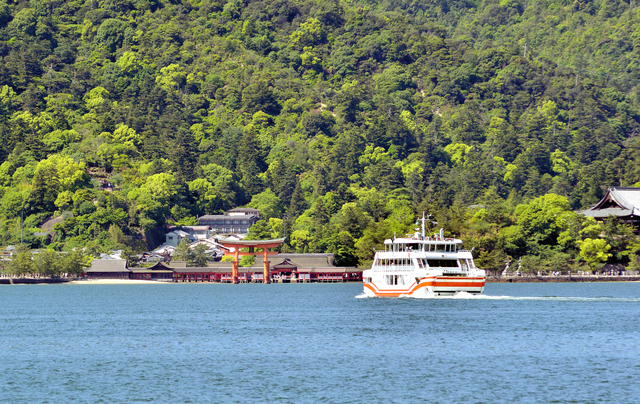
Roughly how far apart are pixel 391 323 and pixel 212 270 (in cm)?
8946

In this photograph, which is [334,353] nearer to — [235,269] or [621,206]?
[621,206]

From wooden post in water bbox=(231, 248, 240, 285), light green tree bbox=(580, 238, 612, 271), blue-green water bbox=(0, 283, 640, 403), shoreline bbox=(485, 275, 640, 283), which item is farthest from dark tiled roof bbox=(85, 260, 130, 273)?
light green tree bbox=(580, 238, 612, 271)

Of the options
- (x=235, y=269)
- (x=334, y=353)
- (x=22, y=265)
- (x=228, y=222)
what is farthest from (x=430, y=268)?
(x=228, y=222)

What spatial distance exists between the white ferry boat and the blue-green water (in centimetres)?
152

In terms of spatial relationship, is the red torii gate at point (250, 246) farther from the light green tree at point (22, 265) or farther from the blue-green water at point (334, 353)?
the blue-green water at point (334, 353)

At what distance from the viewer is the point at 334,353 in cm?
4534

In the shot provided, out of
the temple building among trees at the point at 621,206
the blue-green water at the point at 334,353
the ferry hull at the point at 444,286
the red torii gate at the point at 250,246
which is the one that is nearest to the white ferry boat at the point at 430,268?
the ferry hull at the point at 444,286

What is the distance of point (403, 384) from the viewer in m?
36.8

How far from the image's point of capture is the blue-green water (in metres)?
35.6

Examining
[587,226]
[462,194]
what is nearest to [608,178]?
[462,194]

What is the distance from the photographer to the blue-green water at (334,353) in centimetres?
3556

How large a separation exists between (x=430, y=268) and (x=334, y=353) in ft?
96.2

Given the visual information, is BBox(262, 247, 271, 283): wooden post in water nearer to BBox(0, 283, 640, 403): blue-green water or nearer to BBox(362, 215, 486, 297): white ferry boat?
BBox(0, 283, 640, 403): blue-green water

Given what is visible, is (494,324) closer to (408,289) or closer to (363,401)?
(408,289)
